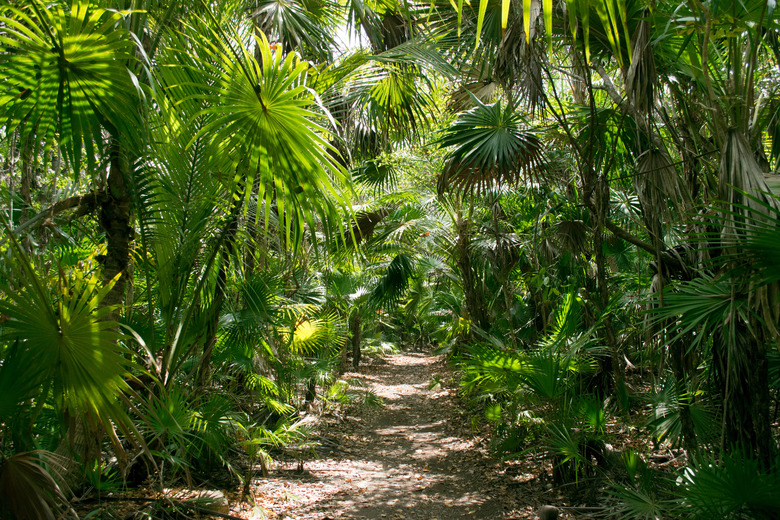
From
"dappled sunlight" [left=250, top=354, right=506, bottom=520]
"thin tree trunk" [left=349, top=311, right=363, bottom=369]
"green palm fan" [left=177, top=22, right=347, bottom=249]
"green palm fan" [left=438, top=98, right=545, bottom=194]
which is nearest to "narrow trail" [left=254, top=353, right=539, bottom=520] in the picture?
"dappled sunlight" [left=250, top=354, right=506, bottom=520]

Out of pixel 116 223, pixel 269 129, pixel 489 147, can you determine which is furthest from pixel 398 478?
pixel 269 129

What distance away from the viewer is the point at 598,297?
5379 millimetres

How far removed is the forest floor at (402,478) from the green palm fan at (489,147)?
3.03m

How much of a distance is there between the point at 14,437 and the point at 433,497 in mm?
3853

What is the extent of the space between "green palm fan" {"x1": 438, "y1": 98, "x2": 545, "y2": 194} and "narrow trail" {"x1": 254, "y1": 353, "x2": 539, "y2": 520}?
3.05 m

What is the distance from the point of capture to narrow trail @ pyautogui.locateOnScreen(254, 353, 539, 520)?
459 centimetres

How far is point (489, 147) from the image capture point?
436cm

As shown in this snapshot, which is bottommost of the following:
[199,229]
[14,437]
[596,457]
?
[596,457]

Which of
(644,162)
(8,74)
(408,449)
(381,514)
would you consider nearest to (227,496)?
(381,514)

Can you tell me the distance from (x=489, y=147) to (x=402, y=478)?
3.78 metres

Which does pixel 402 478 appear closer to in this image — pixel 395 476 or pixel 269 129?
pixel 395 476

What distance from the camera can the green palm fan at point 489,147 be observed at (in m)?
4.34

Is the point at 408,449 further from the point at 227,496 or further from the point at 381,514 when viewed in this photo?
the point at 227,496

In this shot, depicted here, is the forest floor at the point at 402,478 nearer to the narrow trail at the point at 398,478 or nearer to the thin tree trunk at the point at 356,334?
the narrow trail at the point at 398,478
